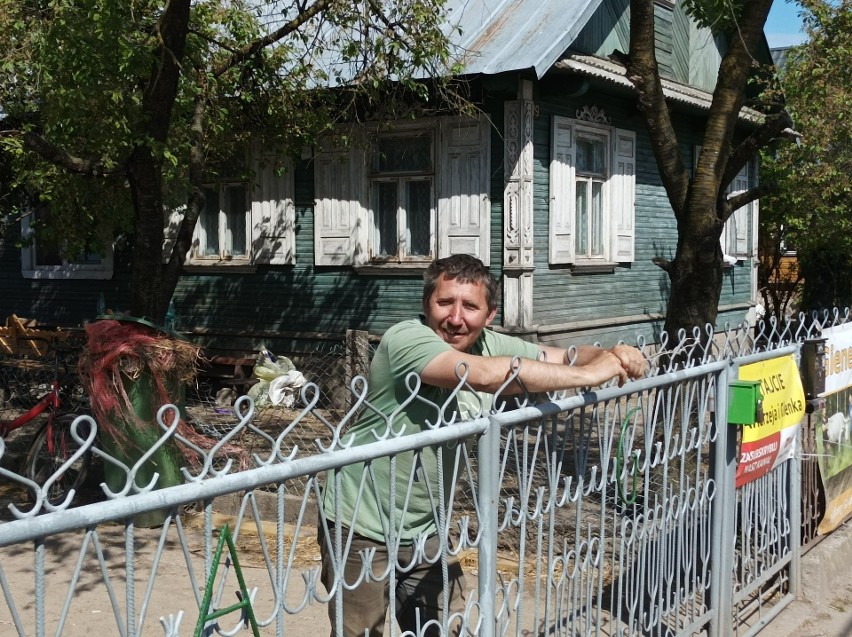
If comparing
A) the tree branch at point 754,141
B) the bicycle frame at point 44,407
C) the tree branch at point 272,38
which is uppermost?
the tree branch at point 272,38

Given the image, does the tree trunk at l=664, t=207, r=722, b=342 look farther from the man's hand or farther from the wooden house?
the wooden house

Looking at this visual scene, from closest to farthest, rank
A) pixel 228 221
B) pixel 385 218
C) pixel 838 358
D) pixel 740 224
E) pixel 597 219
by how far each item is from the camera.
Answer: pixel 838 358
pixel 385 218
pixel 597 219
pixel 228 221
pixel 740 224

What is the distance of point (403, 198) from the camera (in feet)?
38.4

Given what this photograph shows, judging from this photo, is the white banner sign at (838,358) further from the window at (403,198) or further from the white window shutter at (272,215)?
the white window shutter at (272,215)

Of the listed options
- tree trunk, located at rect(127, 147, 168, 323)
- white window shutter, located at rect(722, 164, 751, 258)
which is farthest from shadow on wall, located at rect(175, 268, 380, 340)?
white window shutter, located at rect(722, 164, 751, 258)

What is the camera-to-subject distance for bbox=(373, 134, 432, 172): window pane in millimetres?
11500

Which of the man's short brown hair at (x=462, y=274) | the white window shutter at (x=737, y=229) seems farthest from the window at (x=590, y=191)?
the man's short brown hair at (x=462, y=274)

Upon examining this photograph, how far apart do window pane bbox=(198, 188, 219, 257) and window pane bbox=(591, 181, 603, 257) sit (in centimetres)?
505

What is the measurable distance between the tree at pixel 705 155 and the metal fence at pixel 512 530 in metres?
1.21

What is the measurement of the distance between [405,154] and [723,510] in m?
8.01

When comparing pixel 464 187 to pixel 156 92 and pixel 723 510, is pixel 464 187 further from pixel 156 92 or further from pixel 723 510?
pixel 723 510

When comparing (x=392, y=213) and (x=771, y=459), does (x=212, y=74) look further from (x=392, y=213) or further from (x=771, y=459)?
(x=771, y=459)

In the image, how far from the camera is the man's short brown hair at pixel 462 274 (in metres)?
3.11

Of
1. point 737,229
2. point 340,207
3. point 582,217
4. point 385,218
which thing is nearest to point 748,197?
point 582,217
